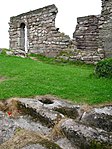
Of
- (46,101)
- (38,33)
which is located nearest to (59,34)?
(38,33)

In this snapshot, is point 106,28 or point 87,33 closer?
point 106,28

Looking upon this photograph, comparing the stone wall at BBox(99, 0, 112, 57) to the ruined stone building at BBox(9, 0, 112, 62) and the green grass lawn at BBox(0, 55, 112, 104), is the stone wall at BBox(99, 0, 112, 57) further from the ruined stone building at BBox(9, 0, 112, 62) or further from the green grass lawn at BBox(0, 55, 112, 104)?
the green grass lawn at BBox(0, 55, 112, 104)

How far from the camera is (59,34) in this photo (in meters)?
22.5

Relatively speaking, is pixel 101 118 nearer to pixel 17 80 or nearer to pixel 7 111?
pixel 7 111

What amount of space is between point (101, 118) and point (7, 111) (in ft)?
9.57

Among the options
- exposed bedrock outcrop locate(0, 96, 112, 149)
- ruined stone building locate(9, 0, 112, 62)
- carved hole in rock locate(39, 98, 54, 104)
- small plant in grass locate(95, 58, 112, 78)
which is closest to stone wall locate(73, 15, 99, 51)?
ruined stone building locate(9, 0, 112, 62)

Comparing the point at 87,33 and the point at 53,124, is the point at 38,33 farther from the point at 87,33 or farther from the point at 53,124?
the point at 53,124

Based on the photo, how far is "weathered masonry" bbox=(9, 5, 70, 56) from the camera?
888 inches

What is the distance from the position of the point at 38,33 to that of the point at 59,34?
2219 millimetres

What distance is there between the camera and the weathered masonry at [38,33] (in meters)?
22.5

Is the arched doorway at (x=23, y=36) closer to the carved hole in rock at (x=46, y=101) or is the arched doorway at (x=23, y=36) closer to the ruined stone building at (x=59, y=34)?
the ruined stone building at (x=59, y=34)

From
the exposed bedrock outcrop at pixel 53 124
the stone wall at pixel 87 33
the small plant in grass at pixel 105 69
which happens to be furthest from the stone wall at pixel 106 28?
the exposed bedrock outcrop at pixel 53 124

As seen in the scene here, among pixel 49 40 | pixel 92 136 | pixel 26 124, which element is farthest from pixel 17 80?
pixel 49 40

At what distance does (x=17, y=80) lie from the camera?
13.1 metres
